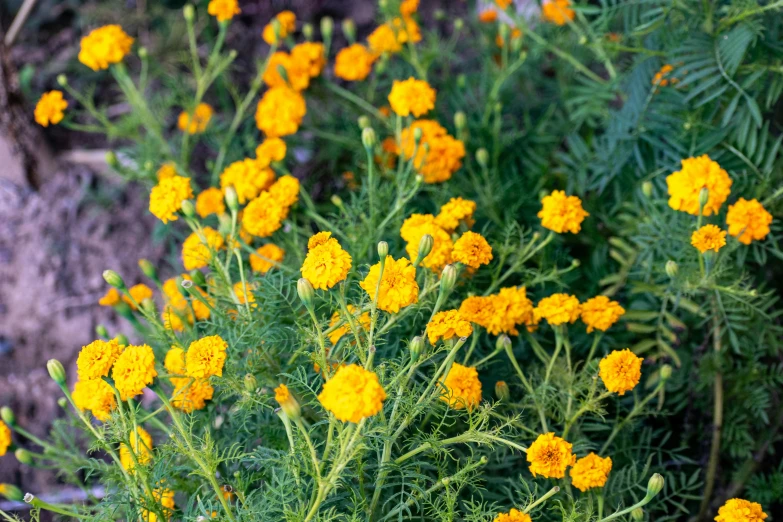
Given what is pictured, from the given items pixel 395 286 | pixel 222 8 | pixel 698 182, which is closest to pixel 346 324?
pixel 395 286

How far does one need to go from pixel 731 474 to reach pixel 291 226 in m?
1.13

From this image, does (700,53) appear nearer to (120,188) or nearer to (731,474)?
(731,474)

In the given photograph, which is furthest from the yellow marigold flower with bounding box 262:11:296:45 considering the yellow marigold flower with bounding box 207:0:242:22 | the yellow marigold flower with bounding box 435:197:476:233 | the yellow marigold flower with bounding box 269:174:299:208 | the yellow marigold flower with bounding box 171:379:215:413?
the yellow marigold flower with bounding box 171:379:215:413

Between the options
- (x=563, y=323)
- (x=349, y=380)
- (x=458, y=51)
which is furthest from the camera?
(x=458, y=51)

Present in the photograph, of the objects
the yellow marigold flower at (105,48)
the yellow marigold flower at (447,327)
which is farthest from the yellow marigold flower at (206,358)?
the yellow marigold flower at (105,48)

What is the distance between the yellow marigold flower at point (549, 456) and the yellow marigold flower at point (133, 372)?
23.8 inches

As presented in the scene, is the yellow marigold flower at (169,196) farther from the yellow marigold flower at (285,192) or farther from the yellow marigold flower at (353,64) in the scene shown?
the yellow marigold flower at (353,64)

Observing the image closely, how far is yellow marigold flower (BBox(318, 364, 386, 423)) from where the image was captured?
3.20 feet

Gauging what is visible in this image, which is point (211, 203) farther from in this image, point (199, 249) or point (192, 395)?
point (192, 395)

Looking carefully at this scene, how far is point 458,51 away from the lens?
2.79 m

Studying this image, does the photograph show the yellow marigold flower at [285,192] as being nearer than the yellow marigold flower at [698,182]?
No

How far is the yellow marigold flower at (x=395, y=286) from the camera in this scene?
3.86 ft

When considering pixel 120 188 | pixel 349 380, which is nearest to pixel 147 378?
pixel 349 380

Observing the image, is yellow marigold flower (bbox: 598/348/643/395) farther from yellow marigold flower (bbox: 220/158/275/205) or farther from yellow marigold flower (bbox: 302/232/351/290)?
yellow marigold flower (bbox: 220/158/275/205)
